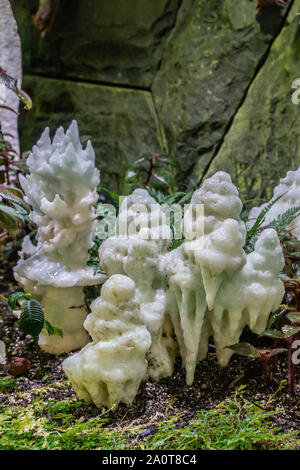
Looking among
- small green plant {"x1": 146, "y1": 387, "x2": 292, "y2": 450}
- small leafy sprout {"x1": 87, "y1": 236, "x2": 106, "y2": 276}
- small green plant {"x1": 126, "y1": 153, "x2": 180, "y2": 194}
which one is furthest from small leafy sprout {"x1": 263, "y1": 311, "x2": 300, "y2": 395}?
small green plant {"x1": 126, "y1": 153, "x2": 180, "y2": 194}

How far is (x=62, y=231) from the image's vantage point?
1890 millimetres

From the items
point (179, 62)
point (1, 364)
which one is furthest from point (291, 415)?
point (179, 62)

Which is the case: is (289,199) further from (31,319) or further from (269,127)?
(31,319)

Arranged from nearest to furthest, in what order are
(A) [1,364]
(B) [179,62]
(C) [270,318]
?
(C) [270,318] → (A) [1,364] → (B) [179,62]

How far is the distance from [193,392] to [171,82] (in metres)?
2.40

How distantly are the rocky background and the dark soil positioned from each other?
1418mm

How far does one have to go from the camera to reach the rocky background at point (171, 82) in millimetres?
2865

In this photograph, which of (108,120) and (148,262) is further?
(108,120)

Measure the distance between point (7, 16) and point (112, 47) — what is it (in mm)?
837

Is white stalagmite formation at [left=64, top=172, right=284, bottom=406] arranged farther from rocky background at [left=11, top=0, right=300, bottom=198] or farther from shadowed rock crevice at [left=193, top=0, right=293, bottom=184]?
shadowed rock crevice at [left=193, top=0, right=293, bottom=184]

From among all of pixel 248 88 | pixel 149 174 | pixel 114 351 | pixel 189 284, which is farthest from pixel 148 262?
pixel 248 88

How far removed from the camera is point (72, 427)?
4.77 ft

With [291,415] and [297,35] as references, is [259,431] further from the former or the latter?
[297,35]

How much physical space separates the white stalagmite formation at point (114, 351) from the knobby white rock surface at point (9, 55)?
1.76m
